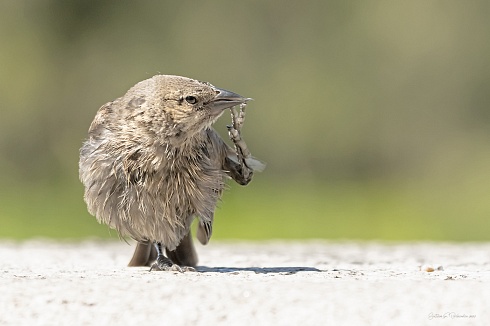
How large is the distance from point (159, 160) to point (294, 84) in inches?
434

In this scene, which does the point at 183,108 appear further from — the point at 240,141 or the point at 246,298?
the point at 246,298

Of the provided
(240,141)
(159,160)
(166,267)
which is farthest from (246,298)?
(240,141)

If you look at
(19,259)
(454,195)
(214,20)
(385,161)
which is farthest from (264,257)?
(214,20)

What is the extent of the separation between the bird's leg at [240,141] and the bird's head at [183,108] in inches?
6.4

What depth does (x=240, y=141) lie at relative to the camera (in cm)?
656

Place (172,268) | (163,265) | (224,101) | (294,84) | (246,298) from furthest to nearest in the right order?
(294,84)
(163,265)
(172,268)
(224,101)
(246,298)

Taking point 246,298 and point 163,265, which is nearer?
point 246,298

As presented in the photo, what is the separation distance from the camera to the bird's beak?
242 inches

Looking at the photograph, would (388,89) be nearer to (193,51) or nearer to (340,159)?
(340,159)

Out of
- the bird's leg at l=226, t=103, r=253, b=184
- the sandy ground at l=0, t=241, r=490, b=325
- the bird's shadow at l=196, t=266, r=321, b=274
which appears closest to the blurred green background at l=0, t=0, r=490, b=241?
the bird's shadow at l=196, t=266, r=321, b=274

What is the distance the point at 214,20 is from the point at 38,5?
2782mm

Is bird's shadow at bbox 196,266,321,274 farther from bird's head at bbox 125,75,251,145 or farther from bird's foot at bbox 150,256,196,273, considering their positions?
bird's head at bbox 125,75,251,145

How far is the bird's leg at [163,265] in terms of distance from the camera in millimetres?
6371

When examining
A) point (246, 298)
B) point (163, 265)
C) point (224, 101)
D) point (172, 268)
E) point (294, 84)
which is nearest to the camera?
point (246, 298)
